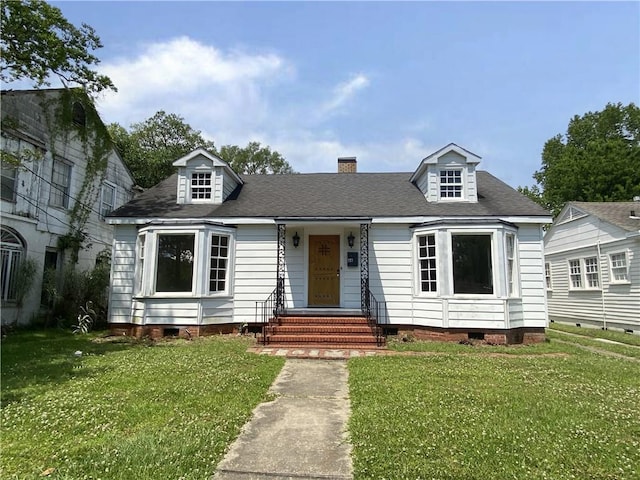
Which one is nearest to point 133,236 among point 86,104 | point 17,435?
point 86,104

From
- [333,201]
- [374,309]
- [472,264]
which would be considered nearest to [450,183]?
[472,264]

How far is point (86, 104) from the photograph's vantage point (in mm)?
14328

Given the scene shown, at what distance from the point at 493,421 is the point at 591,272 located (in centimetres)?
1616

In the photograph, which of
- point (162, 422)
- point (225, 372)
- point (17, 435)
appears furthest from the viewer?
point (225, 372)

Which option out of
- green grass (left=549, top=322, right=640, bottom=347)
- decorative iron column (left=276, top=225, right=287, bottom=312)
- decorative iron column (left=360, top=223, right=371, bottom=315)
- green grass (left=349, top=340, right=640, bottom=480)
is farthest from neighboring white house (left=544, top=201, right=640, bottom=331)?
decorative iron column (left=276, top=225, right=287, bottom=312)

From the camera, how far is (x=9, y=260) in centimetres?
1150

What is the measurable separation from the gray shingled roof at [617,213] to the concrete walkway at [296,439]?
15.0 meters

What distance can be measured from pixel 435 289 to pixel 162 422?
27.6ft

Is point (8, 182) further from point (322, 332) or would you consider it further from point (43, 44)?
point (322, 332)

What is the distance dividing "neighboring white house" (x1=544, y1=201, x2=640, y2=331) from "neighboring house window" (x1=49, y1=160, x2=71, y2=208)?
70.9 ft

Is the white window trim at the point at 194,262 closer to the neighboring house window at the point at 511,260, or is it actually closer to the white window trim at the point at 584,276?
the neighboring house window at the point at 511,260

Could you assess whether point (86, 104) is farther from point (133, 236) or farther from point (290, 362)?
point (290, 362)

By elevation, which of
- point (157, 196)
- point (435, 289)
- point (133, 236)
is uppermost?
point (157, 196)

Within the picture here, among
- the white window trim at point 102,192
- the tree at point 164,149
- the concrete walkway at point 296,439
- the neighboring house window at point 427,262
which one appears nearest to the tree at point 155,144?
the tree at point 164,149
